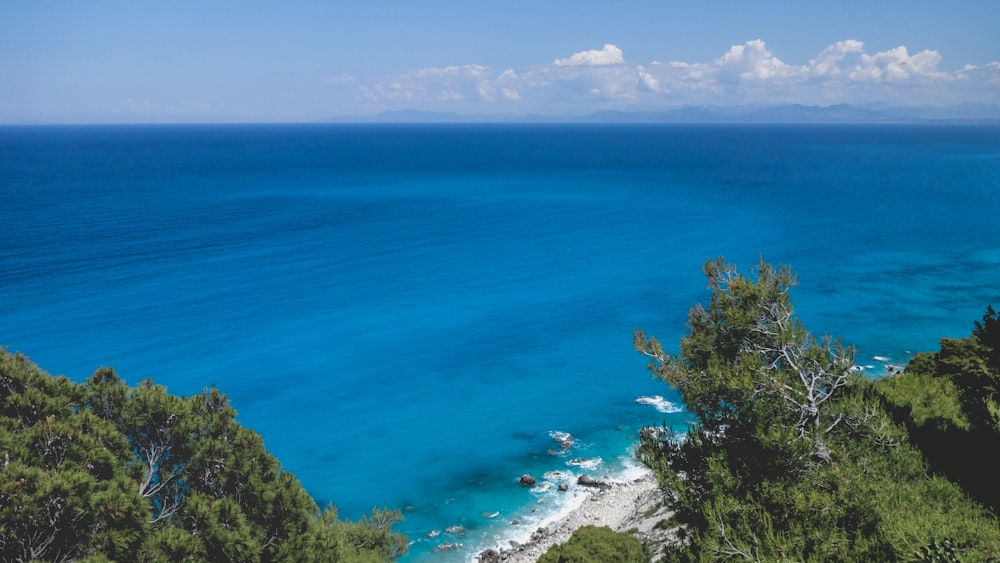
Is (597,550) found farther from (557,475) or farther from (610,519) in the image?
(557,475)

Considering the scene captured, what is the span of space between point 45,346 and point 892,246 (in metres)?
90.4

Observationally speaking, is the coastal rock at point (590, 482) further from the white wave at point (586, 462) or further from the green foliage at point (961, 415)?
the green foliage at point (961, 415)

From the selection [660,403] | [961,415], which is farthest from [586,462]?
[961,415]

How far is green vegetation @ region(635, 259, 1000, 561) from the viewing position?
43.7 feet

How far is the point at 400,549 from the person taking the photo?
72.8 feet

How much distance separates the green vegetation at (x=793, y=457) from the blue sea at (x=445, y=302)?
13.4 metres

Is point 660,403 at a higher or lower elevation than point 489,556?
higher

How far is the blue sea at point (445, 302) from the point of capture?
1473 inches

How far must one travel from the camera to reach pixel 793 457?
47.5 feet

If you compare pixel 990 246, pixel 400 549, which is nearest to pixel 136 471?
pixel 400 549

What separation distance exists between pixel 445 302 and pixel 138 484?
44681 mm

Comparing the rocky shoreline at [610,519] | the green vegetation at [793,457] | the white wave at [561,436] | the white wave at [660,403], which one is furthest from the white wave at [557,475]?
the green vegetation at [793,457]

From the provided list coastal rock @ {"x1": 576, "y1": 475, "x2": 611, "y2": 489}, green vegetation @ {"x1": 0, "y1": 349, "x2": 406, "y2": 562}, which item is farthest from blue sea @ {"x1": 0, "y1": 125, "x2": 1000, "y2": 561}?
green vegetation @ {"x1": 0, "y1": 349, "x2": 406, "y2": 562}

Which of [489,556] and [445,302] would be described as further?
[445,302]
